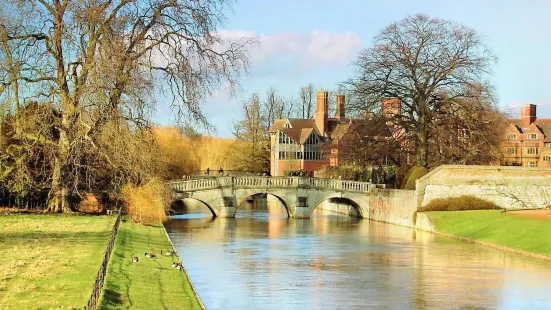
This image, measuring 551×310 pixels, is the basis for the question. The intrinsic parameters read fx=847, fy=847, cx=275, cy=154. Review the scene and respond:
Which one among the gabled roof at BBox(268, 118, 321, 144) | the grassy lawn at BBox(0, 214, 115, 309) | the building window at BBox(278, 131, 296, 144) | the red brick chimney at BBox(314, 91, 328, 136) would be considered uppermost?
the red brick chimney at BBox(314, 91, 328, 136)

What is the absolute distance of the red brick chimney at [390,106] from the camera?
6034 cm

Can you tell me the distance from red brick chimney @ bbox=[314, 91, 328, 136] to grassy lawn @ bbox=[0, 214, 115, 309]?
233 ft

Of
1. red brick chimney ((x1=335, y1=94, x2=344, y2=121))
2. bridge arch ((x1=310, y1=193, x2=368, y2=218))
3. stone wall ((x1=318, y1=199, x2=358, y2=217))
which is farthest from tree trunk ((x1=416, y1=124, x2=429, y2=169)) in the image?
red brick chimney ((x1=335, y1=94, x2=344, y2=121))

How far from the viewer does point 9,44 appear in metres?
41.2

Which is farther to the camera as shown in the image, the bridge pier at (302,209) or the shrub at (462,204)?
the bridge pier at (302,209)

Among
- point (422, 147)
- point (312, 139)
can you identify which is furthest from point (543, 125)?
point (422, 147)

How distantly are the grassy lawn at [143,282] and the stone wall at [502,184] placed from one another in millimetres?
24420

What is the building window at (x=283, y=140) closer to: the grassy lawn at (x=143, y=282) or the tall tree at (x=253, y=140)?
the tall tree at (x=253, y=140)

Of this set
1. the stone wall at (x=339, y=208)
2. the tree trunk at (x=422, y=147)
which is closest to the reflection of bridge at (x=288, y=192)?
the tree trunk at (x=422, y=147)

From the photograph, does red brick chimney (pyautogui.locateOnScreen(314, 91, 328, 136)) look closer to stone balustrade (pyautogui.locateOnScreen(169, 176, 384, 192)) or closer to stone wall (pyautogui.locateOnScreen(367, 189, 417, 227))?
stone balustrade (pyautogui.locateOnScreen(169, 176, 384, 192))

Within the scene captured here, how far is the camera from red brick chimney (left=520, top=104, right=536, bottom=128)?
125m

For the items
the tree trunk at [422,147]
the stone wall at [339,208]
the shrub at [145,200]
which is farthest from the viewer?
the stone wall at [339,208]

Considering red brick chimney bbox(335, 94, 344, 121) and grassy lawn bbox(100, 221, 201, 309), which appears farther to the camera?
red brick chimney bbox(335, 94, 344, 121)

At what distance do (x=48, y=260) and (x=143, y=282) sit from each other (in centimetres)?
343
